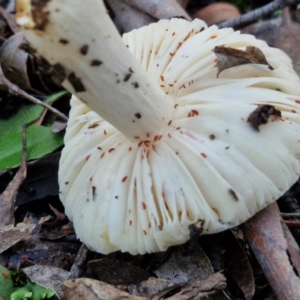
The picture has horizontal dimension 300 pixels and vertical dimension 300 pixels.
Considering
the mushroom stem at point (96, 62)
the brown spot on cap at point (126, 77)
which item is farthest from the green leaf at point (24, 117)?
the brown spot on cap at point (126, 77)

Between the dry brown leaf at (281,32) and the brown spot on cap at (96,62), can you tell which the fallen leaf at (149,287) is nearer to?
the brown spot on cap at (96,62)

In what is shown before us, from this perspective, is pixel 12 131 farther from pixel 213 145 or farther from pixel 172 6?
pixel 213 145

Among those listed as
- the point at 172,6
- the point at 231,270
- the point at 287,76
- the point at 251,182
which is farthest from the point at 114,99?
the point at 172,6

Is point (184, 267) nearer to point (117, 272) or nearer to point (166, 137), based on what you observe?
point (117, 272)

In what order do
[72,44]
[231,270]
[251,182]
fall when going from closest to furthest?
[72,44] < [251,182] < [231,270]

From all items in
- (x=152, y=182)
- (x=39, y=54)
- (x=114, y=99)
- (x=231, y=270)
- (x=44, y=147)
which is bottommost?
(x=231, y=270)


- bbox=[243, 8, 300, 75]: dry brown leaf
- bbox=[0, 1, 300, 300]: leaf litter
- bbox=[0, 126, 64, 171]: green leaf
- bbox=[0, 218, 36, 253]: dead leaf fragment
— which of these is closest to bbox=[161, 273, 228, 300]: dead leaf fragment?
bbox=[0, 1, 300, 300]: leaf litter
